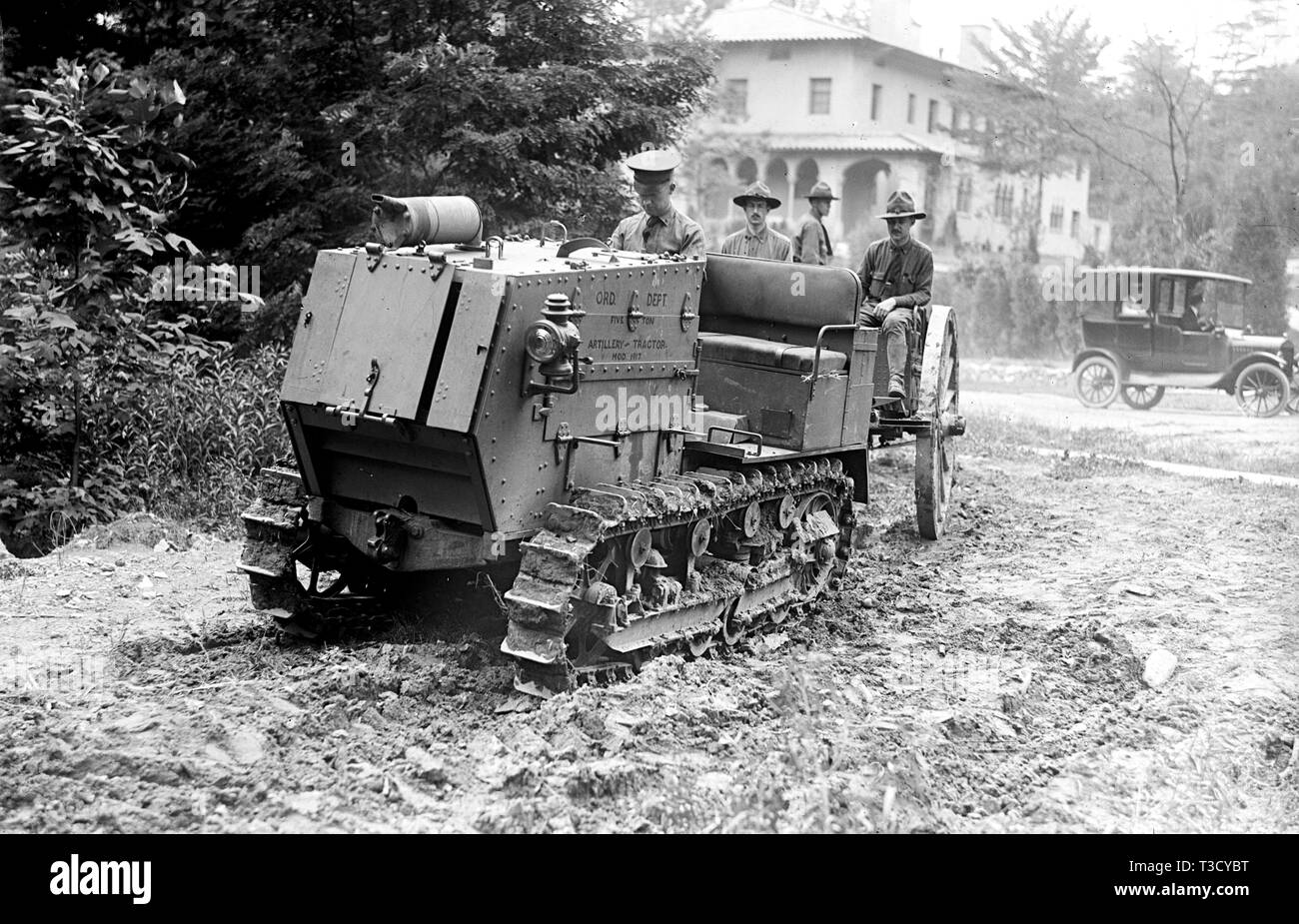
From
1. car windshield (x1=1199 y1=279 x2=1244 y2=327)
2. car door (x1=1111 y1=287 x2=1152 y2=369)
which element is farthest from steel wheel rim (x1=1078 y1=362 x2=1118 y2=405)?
car windshield (x1=1199 y1=279 x2=1244 y2=327)

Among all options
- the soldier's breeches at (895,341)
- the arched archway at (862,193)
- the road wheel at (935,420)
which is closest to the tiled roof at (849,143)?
the arched archway at (862,193)

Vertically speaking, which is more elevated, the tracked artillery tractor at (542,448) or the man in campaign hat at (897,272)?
the man in campaign hat at (897,272)

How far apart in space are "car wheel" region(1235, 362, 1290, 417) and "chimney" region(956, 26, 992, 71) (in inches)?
590

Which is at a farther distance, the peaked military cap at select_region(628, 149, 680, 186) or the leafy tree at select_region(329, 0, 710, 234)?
the leafy tree at select_region(329, 0, 710, 234)

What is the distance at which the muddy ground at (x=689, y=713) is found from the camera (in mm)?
5527

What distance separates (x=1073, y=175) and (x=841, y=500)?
29273 millimetres

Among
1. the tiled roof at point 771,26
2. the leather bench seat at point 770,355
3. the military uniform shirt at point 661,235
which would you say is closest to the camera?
the leather bench seat at point 770,355

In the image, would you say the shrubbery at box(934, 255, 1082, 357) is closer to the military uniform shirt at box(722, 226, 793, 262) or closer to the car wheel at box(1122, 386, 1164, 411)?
the car wheel at box(1122, 386, 1164, 411)

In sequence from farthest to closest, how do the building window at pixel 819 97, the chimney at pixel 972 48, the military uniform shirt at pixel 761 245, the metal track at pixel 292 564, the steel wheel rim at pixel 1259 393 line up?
the chimney at pixel 972 48 < the building window at pixel 819 97 < the steel wheel rim at pixel 1259 393 < the military uniform shirt at pixel 761 245 < the metal track at pixel 292 564

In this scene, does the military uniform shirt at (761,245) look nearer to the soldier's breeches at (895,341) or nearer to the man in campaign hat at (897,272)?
the man in campaign hat at (897,272)

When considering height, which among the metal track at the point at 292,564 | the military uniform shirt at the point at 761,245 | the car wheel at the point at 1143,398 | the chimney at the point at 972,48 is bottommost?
the metal track at the point at 292,564

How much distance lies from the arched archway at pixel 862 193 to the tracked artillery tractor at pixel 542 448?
27.3 metres

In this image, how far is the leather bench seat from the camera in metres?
8.88
